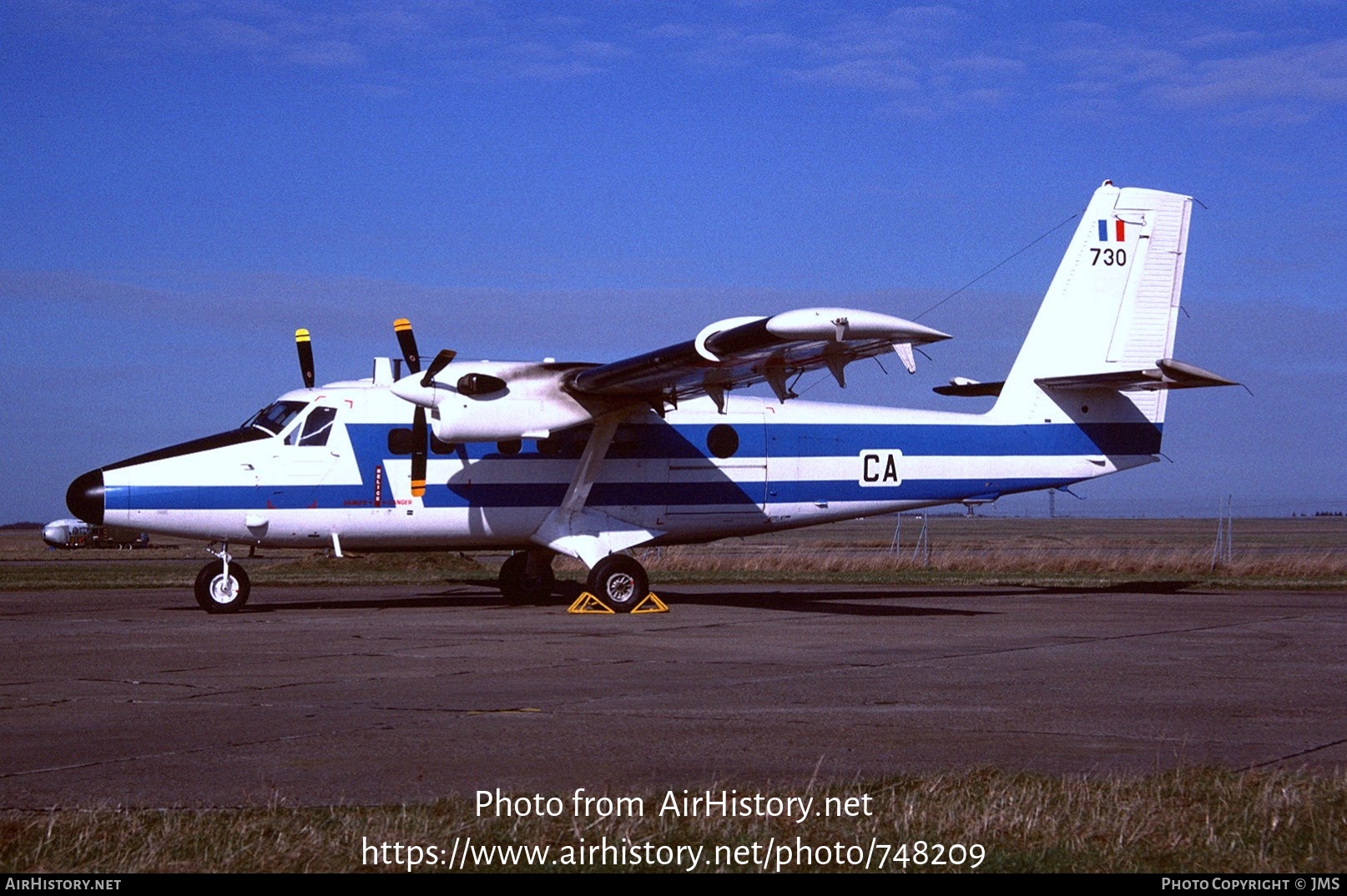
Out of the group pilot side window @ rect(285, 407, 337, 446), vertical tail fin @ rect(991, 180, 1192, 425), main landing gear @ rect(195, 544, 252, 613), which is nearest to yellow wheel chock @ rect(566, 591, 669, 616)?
pilot side window @ rect(285, 407, 337, 446)

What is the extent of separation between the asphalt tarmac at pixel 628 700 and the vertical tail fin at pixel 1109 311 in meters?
4.71

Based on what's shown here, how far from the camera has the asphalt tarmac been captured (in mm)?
7539

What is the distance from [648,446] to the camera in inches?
845

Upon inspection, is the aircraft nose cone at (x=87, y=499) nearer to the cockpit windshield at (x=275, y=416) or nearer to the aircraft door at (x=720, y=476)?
the cockpit windshield at (x=275, y=416)

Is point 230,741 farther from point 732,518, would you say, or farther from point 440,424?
point 732,518

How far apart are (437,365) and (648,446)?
3.94m

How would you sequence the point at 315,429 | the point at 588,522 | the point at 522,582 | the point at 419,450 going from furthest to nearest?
the point at 522,582 < the point at 588,522 < the point at 315,429 < the point at 419,450

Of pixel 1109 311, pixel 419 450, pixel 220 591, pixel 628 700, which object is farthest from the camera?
pixel 1109 311

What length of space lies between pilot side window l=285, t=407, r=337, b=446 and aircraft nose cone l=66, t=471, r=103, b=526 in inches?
107

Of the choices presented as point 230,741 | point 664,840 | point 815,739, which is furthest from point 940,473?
point 664,840

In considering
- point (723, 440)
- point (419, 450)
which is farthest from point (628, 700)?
point (723, 440)

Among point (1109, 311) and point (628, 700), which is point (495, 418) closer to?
point (628, 700)

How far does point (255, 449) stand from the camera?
19.9m

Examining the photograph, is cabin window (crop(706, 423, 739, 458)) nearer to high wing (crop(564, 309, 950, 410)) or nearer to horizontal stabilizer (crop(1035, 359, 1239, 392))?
high wing (crop(564, 309, 950, 410))
